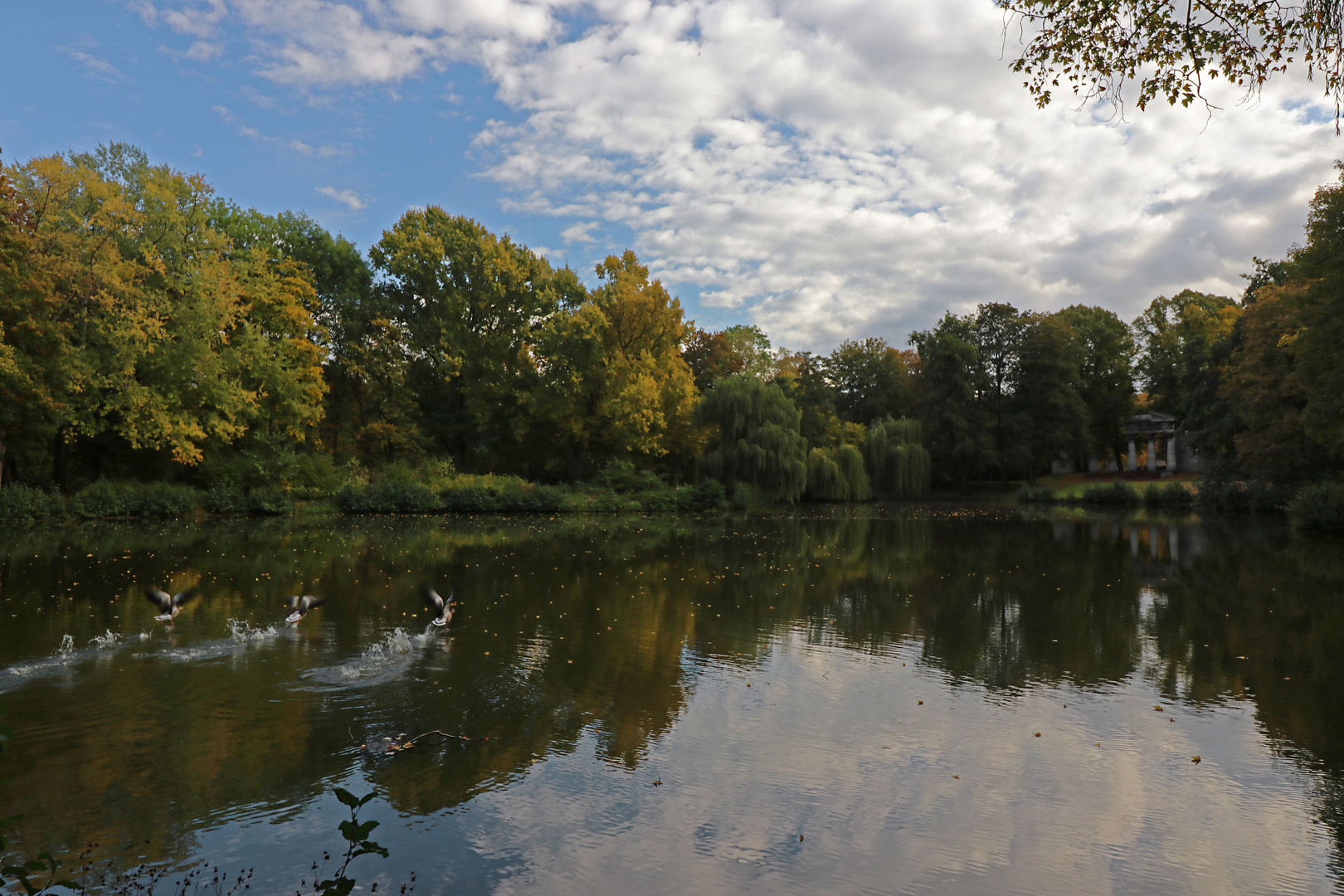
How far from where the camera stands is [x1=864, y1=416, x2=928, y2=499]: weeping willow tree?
148 ft

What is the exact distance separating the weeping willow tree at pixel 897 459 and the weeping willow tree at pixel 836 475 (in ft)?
9.52

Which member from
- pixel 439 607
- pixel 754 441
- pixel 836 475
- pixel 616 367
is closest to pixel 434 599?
pixel 439 607

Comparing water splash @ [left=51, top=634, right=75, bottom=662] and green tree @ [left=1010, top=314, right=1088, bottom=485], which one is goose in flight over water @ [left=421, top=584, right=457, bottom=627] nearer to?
water splash @ [left=51, top=634, right=75, bottom=662]

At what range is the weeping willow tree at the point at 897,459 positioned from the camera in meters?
45.2

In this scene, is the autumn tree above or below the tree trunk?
above

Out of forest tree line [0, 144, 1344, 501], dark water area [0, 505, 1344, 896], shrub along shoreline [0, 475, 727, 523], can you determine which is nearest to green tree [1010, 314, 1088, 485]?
forest tree line [0, 144, 1344, 501]

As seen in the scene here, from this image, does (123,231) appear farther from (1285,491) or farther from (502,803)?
(1285,491)

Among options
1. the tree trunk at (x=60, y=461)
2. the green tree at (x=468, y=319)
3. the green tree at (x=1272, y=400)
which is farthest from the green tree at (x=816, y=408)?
the tree trunk at (x=60, y=461)

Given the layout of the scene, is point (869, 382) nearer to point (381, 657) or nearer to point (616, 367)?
point (616, 367)

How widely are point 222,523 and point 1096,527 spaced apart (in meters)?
29.0

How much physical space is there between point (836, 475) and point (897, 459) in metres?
6.33

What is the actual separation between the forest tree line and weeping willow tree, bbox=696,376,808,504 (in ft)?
0.45

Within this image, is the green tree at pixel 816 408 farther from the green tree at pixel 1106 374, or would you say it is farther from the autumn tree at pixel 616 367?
the green tree at pixel 1106 374

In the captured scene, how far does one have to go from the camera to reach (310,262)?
132 feet
